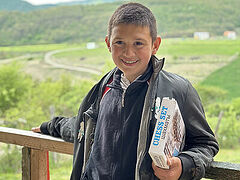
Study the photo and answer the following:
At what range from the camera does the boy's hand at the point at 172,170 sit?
997 millimetres

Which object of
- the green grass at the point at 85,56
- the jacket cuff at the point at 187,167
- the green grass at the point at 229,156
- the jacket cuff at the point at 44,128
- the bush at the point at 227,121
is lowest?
the green grass at the point at 229,156

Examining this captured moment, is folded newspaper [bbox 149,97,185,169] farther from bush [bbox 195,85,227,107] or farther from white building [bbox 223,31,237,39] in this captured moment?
white building [bbox 223,31,237,39]

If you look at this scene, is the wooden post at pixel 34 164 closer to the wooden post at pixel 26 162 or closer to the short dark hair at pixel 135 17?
the wooden post at pixel 26 162

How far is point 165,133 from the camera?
919 mm

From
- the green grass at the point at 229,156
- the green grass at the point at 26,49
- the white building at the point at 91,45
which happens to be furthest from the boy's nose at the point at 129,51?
the green grass at the point at 26,49

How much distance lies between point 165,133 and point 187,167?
160 mm

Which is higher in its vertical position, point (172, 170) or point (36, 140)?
point (172, 170)

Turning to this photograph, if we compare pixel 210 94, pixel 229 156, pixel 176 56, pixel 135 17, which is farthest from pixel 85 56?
pixel 135 17

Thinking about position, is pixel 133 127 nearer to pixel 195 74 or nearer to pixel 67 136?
pixel 67 136

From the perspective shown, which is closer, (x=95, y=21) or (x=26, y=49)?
(x=26, y=49)

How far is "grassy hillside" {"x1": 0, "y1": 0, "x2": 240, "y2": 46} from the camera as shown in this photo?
1379 centimetres

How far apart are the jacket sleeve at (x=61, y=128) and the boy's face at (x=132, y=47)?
0.34 metres

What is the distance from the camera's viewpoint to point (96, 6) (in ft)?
47.2

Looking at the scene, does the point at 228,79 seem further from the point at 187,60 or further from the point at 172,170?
the point at 172,170
